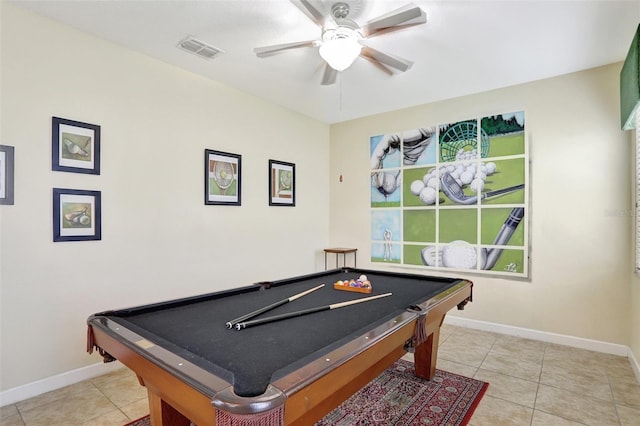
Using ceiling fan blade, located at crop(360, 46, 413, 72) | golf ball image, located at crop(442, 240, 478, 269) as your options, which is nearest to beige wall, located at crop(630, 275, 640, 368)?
golf ball image, located at crop(442, 240, 478, 269)

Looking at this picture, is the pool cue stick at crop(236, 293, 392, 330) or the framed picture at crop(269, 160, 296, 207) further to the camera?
the framed picture at crop(269, 160, 296, 207)

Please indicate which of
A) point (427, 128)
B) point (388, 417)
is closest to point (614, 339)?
point (388, 417)

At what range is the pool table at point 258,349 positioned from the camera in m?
1.00

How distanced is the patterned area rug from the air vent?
2721 mm

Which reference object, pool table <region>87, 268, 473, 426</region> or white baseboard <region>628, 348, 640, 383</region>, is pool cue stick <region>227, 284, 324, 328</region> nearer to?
pool table <region>87, 268, 473, 426</region>

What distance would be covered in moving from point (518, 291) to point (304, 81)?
3172 mm

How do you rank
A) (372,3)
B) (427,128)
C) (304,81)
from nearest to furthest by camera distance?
(372,3), (304,81), (427,128)

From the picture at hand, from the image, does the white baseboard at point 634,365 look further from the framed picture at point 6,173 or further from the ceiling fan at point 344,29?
the framed picture at point 6,173

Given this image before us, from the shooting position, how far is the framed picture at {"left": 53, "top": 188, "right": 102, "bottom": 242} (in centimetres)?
245

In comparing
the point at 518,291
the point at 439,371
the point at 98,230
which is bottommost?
the point at 439,371

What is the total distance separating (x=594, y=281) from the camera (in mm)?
3162

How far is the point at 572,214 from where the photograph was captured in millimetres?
3271

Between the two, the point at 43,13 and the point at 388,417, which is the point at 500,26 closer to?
the point at 388,417

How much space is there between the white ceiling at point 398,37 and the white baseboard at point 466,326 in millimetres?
2606
